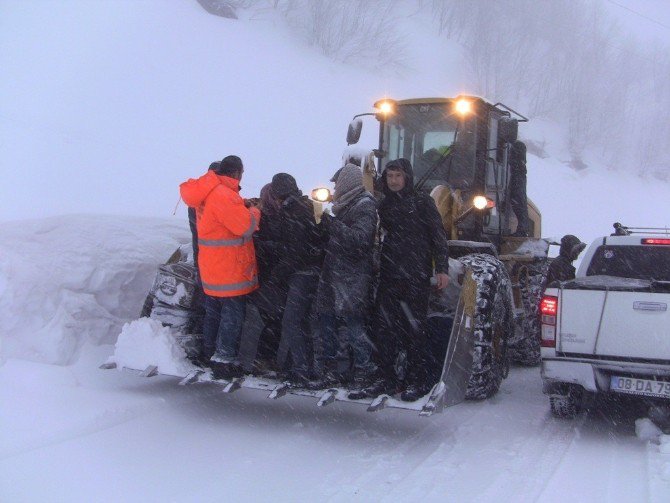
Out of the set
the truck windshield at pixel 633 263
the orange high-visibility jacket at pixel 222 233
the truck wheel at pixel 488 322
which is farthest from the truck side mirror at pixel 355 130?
the truck windshield at pixel 633 263

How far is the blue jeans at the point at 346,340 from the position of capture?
5.19 m

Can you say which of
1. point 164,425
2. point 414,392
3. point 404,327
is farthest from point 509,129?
point 164,425

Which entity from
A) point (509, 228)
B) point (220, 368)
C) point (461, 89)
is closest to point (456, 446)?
point (220, 368)

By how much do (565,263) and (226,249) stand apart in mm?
4609

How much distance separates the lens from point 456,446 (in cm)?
507

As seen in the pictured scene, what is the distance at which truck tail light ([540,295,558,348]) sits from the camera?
17.8 feet

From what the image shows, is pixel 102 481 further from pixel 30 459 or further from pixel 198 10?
pixel 198 10

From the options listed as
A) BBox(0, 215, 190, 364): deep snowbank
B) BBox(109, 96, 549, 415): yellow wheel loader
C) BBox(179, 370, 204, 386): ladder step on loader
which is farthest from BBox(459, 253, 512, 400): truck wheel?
BBox(0, 215, 190, 364): deep snowbank

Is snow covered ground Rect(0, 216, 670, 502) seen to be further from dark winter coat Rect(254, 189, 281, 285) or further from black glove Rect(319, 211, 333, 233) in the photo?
black glove Rect(319, 211, 333, 233)

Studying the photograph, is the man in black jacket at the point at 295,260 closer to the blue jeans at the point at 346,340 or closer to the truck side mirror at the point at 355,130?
the blue jeans at the point at 346,340

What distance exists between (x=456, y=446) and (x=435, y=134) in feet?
12.1

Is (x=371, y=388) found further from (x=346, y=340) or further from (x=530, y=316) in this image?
(x=530, y=316)

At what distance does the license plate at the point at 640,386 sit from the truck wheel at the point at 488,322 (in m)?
1.00

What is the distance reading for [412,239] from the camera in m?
5.25
